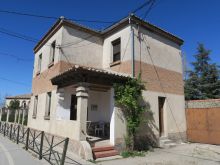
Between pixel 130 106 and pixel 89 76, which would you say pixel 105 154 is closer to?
pixel 130 106

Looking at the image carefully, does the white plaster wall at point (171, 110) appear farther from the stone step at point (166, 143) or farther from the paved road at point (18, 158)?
the paved road at point (18, 158)

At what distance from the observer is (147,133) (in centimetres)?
1091

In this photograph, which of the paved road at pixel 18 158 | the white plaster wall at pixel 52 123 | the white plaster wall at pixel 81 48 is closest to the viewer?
the paved road at pixel 18 158

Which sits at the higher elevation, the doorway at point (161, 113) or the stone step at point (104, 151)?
the doorway at point (161, 113)

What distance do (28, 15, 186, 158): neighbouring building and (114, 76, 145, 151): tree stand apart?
0.96ft

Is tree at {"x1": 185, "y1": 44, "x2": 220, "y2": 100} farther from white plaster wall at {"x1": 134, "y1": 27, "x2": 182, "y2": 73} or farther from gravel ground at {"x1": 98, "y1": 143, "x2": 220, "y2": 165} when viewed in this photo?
gravel ground at {"x1": 98, "y1": 143, "x2": 220, "y2": 165}

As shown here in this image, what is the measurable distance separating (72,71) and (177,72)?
26.9ft

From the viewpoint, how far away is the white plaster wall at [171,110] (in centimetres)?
1147

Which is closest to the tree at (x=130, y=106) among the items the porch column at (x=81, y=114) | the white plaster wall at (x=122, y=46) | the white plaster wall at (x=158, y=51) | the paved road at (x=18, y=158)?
the porch column at (x=81, y=114)

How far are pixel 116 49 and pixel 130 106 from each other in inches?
168

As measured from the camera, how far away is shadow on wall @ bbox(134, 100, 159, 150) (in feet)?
34.2

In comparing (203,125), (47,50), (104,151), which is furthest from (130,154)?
(47,50)

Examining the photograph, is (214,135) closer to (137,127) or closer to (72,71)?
(137,127)

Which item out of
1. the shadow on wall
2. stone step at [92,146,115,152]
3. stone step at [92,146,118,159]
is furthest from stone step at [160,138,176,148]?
stone step at [92,146,115,152]
